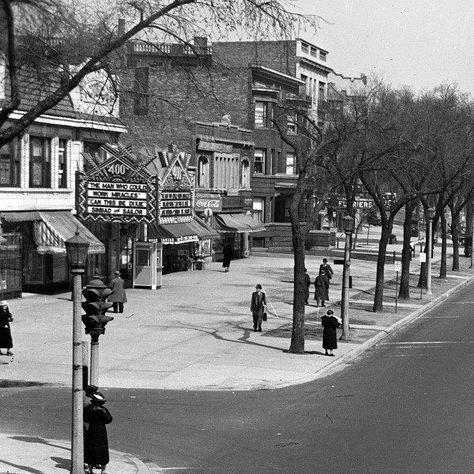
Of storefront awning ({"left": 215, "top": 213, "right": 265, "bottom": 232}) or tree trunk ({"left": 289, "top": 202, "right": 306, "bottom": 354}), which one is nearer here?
tree trunk ({"left": 289, "top": 202, "right": 306, "bottom": 354})

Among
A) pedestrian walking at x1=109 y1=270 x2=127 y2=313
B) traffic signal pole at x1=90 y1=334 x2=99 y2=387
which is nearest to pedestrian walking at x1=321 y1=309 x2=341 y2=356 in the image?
pedestrian walking at x1=109 y1=270 x2=127 y2=313

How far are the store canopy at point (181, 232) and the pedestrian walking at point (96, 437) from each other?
104 ft

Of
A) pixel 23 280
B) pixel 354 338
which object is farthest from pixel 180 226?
pixel 354 338

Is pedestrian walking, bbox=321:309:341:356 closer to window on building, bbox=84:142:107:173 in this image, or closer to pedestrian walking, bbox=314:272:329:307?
pedestrian walking, bbox=314:272:329:307

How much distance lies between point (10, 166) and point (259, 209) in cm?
3837

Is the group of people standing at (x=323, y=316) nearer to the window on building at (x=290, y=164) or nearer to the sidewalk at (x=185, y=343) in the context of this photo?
the sidewalk at (x=185, y=343)

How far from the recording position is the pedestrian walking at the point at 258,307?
111ft

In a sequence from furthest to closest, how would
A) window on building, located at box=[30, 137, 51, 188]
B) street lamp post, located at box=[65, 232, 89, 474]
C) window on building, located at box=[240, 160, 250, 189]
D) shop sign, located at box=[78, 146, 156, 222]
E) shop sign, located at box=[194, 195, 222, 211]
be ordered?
window on building, located at box=[240, 160, 250, 189] < shop sign, located at box=[194, 195, 222, 211] < shop sign, located at box=[78, 146, 156, 222] < window on building, located at box=[30, 137, 51, 188] < street lamp post, located at box=[65, 232, 89, 474]

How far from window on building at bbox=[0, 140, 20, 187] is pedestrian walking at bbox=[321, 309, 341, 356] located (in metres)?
15.7

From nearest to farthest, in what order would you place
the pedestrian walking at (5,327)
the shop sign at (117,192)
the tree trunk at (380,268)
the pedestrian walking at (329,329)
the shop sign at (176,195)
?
the pedestrian walking at (5,327) < the pedestrian walking at (329,329) < the tree trunk at (380,268) < the shop sign at (117,192) < the shop sign at (176,195)

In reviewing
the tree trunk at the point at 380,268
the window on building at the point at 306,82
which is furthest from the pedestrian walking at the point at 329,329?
the window on building at the point at 306,82

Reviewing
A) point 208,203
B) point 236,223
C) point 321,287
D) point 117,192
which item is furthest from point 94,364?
point 236,223

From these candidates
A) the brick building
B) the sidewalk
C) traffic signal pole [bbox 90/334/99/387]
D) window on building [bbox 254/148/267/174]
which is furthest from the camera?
window on building [bbox 254/148/267/174]

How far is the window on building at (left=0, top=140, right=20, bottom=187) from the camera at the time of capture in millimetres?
39000
